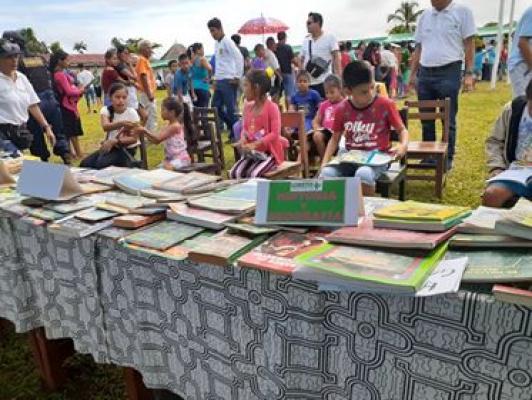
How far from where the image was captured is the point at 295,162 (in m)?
3.82

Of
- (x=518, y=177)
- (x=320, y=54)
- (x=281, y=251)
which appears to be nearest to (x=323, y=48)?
(x=320, y=54)

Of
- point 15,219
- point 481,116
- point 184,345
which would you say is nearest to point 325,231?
point 184,345

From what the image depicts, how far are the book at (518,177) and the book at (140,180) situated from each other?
57.3 inches

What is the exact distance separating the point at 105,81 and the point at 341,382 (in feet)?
19.7

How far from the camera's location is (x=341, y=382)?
1180 millimetres

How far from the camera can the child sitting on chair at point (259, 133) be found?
11.0 feet

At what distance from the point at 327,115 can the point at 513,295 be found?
3.92m

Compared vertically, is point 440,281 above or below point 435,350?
above

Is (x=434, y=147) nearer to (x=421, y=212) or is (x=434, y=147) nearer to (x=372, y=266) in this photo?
(x=421, y=212)

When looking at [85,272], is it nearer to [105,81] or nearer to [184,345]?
[184,345]

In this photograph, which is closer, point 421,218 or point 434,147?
point 421,218

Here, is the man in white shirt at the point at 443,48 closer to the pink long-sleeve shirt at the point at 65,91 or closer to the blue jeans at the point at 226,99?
the blue jeans at the point at 226,99

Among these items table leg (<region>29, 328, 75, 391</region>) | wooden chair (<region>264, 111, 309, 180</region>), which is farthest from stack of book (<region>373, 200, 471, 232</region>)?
wooden chair (<region>264, 111, 309, 180</region>)

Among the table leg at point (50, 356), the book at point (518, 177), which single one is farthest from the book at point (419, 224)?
the table leg at point (50, 356)
